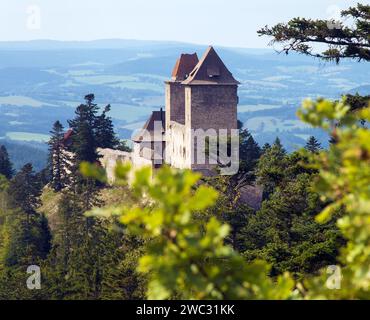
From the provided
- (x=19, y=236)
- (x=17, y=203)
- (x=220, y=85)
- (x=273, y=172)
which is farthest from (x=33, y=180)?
(x=273, y=172)

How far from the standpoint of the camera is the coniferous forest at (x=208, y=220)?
3.82m

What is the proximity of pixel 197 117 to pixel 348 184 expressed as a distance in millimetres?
54082

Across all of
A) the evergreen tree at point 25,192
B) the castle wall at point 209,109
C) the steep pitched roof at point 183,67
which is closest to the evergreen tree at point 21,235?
the evergreen tree at point 25,192

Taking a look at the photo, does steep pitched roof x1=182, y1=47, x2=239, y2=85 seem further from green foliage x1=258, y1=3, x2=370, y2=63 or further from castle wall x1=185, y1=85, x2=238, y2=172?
green foliage x1=258, y1=3, x2=370, y2=63

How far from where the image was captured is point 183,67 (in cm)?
6488

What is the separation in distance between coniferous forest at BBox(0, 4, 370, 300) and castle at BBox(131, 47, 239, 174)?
3.06m

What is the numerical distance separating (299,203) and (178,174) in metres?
29.0

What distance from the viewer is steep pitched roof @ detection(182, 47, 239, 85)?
59.1 metres

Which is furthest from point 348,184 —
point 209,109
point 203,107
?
point 209,109

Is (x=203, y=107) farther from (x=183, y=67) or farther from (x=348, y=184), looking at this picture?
(x=348, y=184)

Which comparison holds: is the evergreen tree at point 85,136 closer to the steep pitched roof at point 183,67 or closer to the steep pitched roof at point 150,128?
the steep pitched roof at point 150,128
